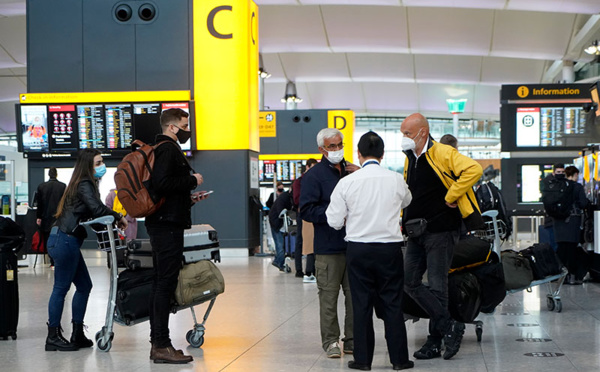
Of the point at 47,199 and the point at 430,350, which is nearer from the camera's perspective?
the point at 430,350

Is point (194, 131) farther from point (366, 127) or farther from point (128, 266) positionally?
point (366, 127)

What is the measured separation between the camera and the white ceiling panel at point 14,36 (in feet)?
93.6

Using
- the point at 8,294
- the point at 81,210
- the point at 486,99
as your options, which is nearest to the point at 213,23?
the point at 8,294

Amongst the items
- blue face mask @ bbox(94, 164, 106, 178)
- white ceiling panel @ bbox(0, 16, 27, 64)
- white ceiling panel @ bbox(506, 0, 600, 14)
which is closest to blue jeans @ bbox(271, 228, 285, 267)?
blue face mask @ bbox(94, 164, 106, 178)

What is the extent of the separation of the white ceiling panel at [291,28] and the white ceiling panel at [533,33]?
5.66 meters

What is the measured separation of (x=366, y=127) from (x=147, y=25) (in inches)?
1356

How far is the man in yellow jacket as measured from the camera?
17.9ft

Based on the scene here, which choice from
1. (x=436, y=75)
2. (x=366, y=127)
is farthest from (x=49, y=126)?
(x=366, y=127)

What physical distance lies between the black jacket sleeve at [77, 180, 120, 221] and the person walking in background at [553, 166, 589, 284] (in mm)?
6348

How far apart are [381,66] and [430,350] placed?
96.8 ft

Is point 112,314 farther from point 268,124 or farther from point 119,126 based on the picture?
point 268,124

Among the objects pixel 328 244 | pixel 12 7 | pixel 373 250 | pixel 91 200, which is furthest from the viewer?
pixel 12 7

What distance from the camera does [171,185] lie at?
5.34 m

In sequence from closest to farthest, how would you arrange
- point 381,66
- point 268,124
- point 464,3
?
point 464,3, point 268,124, point 381,66
